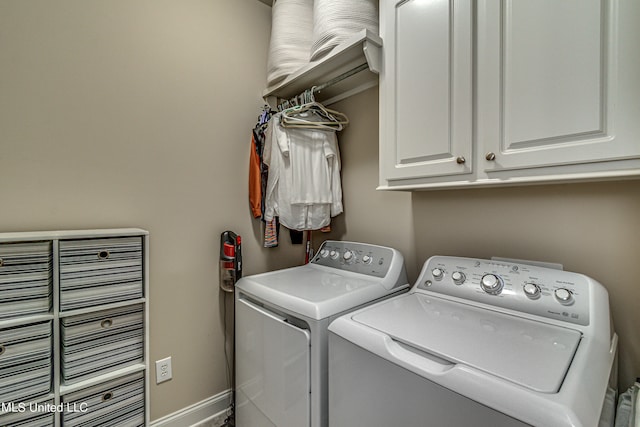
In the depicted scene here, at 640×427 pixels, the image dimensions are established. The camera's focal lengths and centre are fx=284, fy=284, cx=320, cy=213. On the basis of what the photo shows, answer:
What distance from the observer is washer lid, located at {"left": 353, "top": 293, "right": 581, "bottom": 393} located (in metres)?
0.66

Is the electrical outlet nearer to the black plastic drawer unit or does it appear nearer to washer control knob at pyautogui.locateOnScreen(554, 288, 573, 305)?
the black plastic drawer unit

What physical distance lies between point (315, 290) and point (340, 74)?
123cm

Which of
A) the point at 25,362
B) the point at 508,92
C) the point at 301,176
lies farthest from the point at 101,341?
the point at 508,92

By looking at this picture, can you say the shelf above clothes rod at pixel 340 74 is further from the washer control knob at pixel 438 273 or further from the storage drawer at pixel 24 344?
the storage drawer at pixel 24 344

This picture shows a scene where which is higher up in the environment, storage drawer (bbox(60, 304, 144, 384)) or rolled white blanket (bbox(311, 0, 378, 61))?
rolled white blanket (bbox(311, 0, 378, 61))

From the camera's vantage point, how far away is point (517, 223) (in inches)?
49.8

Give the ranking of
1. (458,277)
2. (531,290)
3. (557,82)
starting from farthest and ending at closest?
(458,277)
(531,290)
(557,82)

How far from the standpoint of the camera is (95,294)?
118 cm

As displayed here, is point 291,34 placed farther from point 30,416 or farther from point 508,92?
point 30,416

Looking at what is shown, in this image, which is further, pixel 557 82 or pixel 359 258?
pixel 359 258

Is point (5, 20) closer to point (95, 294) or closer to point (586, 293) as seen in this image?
point (95, 294)

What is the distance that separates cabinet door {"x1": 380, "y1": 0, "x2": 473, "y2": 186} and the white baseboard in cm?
163

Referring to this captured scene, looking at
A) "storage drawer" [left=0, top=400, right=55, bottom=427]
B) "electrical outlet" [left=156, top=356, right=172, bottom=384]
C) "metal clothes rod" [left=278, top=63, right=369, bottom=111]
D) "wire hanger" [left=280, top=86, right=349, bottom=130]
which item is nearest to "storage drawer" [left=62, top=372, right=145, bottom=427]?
"storage drawer" [left=0, top=400, right=55, bottom=427]

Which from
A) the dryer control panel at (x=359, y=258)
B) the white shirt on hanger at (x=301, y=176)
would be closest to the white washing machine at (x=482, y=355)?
the dryer control panel at (x=359, y=258)
